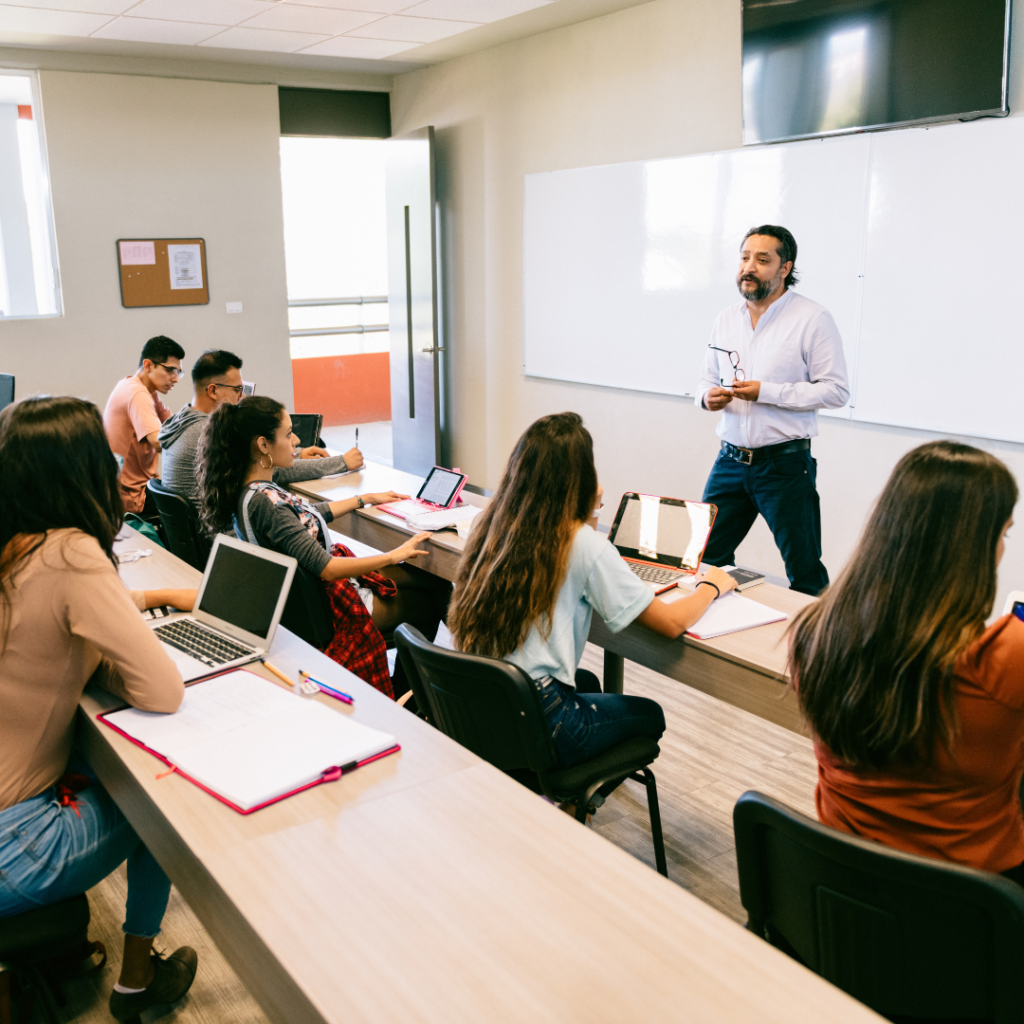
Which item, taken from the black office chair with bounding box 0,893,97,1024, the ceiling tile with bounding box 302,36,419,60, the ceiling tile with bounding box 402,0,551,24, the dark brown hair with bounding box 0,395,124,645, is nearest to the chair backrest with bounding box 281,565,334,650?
the dark brown hair with bounding box 0,395,124,645

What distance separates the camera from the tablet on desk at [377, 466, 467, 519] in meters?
3.24

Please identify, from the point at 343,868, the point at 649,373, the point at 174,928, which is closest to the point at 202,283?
the point at 649,373

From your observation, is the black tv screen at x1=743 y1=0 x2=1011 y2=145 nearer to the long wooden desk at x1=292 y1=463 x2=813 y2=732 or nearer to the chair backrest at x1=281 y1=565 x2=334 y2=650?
the long wooden desk at x1=292 y1=463 x2=813 y2=732

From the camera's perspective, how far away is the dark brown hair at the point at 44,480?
1.57 meters

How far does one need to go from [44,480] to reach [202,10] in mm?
3896

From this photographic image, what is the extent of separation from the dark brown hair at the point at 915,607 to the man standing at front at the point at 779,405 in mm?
2011

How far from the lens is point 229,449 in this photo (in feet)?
8.39

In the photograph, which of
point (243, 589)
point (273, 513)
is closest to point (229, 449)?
point (273, 513)

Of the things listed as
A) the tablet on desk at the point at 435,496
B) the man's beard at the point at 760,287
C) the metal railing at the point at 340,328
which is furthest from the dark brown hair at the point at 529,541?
the metal railing at the point at 340,328

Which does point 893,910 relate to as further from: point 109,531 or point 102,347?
point 102,347

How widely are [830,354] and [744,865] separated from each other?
247 centimetres

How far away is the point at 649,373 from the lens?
16.6ft

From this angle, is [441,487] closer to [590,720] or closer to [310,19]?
[590,720]

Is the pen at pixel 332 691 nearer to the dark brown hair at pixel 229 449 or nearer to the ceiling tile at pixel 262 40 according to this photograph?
the dark brown hair at pixel 229 449
